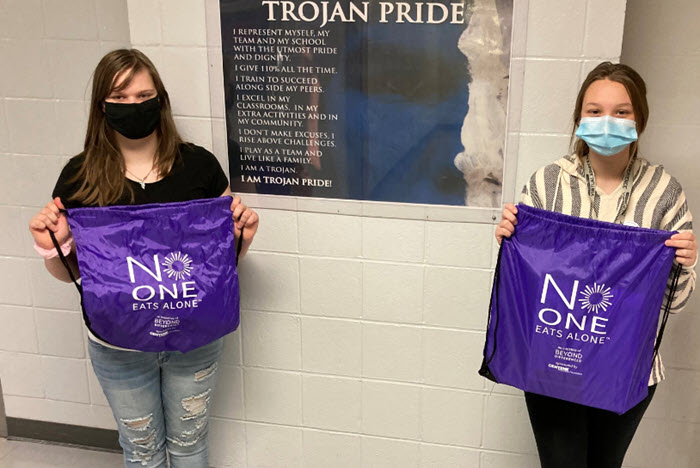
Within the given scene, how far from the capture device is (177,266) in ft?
6.08

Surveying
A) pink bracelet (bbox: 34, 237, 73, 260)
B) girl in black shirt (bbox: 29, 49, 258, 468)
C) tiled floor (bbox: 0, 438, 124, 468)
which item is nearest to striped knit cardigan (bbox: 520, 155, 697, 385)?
girl in black shirt (bbox: 29, 49, 258, 468)

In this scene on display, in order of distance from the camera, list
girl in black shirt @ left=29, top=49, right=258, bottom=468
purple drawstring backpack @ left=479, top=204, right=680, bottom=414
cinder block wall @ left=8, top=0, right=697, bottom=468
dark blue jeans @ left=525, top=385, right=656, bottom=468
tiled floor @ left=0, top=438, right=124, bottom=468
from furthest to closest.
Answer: tiled floor @ left=0, top=438, right=124, bottom=468 → cinder block wall @ left=8, top=0, right=697, bottom=468 → girl in black shirt @ left=29, top=49, right=258, bottom=468 → dark blue jeans @ left=525, top=385, right=656, bottom=468 → purple drawstring backpack @ left=479, top=204, right=680, bottom=414

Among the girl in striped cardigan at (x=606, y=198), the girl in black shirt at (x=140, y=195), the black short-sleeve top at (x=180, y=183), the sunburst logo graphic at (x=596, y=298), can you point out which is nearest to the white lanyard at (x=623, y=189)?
the girl in striped cardigan at (x=606, y=198)

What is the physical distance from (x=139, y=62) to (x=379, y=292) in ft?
3.43

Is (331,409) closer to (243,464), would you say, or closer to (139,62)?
(243,464)

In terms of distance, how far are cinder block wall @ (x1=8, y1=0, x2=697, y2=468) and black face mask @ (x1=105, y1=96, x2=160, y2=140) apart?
362 millimetres

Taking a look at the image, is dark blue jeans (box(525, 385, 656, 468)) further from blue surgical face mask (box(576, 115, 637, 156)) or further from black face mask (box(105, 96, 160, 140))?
black face mask (box(105, 96, 160, 140))

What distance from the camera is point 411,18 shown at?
2.06m

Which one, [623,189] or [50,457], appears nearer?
[623,189]

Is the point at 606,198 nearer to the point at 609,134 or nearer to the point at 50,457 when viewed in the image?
the point at 609,134

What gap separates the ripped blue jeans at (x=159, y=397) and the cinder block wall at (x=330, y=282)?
39 centimetres

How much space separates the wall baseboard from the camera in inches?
110

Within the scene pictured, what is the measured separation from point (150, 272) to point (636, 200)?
1258 mm

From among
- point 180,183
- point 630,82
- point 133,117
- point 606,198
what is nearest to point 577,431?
point 606,198
